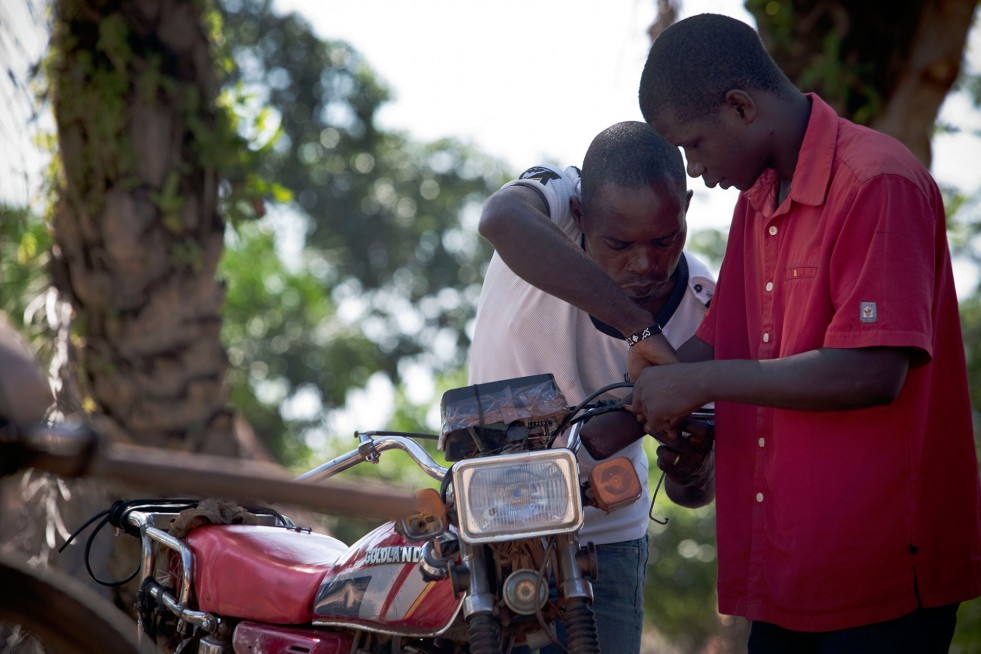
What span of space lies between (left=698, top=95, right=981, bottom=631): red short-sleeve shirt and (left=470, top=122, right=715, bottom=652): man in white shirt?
14.9 inches

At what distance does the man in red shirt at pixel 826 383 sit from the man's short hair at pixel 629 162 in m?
0.34

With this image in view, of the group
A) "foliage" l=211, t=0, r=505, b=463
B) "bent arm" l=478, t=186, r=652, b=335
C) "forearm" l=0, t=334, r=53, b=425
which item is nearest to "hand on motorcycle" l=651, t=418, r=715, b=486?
"bent arm" l=478, t=186, r=652, b=335

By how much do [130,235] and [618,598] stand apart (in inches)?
112

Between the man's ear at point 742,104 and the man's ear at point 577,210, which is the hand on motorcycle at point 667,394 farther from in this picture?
the man's ear at point 577,210

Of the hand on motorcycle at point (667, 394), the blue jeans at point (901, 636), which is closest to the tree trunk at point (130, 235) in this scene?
the hand on motorcycle at point (667, 394)

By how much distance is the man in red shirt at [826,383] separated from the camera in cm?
229

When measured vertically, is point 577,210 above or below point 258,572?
above

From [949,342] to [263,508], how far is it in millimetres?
1947

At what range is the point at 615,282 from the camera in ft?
9.32

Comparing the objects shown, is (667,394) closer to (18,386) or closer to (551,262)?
(551,262)

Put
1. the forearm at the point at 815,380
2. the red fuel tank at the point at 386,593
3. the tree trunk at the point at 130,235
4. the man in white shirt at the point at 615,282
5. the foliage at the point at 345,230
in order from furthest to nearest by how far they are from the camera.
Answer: the foliage at the point at 345,230, the tree trunk at the point at 130,235, the man in white shirt at the point at 615,282, the red fuel tank at the point at 386,593, the forearm at the point at 815,380

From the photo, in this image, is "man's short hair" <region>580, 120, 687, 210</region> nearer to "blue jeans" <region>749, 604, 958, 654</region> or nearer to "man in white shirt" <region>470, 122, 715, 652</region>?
"man in white shirt" <region>470, 122, 715, 652</region>

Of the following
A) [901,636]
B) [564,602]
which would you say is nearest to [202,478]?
[564,602]

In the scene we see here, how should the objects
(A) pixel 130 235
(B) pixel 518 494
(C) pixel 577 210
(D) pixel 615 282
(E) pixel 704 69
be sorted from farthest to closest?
(A) pixel 130 235 → (C) pixel 577 210 → (D) pixel 615 282 → (E) pixel 704 69 → (B) pixel 518 494
